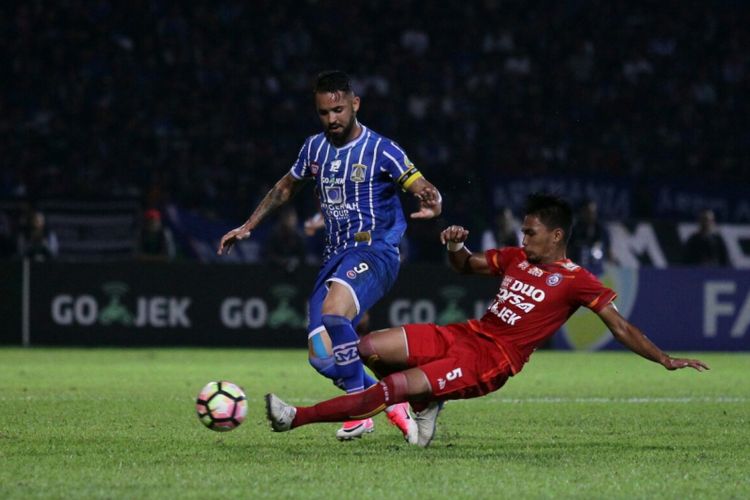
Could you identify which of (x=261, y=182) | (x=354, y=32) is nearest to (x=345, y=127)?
(x=261, y=182)

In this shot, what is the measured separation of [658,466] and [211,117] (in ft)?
56.5

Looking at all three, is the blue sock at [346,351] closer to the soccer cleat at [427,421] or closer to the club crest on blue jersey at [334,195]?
the soccer cleat at [427,421]

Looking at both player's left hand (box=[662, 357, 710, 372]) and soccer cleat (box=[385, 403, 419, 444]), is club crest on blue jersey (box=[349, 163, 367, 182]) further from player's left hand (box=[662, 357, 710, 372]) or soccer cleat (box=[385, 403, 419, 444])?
player's left hand (box=[662, 357, 710, 372])

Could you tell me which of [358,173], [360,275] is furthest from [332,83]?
[360,275]

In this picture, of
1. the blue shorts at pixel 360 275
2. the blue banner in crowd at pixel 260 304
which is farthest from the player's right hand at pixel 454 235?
the blue banner in crowd at pixel 260 304

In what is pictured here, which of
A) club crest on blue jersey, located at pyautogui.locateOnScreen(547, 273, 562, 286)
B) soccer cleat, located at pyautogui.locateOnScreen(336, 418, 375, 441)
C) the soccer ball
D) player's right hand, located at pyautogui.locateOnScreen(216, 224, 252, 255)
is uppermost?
player's right hand, located at pyautogui.locateOnScreen(216, 224, 252, 255)

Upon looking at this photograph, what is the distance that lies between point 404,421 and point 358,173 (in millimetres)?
1524

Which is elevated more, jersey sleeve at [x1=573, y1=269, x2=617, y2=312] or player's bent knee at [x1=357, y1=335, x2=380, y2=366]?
jersey sleeve at [x1=573, y1=269, x2=617, y2=312]

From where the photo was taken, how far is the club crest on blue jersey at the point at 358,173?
8055 millimetres

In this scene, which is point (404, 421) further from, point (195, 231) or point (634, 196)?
point (634, 196)

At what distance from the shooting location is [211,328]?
59.0 ft

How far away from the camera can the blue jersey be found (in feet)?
26.5

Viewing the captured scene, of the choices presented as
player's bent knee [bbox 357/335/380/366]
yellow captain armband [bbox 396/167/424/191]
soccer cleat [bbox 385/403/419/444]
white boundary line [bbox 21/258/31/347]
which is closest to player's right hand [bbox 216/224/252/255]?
yellow captain armband [bbox 396/167/424/191]

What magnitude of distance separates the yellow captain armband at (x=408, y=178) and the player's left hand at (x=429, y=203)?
23 cm
